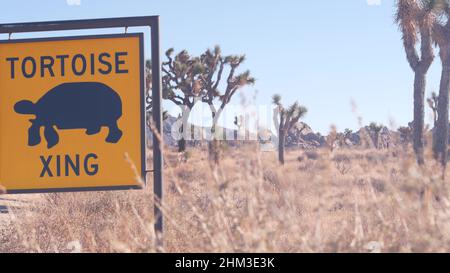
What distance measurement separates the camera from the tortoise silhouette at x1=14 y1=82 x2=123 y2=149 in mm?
6992

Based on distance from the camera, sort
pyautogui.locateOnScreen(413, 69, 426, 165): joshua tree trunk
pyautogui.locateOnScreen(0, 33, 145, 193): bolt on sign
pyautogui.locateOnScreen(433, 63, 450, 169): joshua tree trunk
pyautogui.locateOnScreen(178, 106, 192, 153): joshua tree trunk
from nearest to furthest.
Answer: pyautogui.locateOnScreen(0, 33, 145, 193): bolt on sign
pyautogui.locateOnScreen(413, 69, 426, 165): joshua tree trunk
pyautogui.locateOnScreen(433, 63, 450, 169): joshua tree trunk
pyautogui.locateOnScreen(178, 106, 192, 153): joshua tree trunk

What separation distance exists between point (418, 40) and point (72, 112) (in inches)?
628

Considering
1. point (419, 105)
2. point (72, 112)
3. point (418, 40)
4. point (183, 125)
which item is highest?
point (418, 40)

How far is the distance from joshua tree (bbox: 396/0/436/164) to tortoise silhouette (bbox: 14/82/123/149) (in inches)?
552

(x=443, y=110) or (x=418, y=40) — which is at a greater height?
(x=418, y=40)

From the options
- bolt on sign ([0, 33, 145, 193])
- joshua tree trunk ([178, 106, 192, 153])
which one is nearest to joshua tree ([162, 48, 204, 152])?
joshua tree trunk ([178, 106, 192, 153])

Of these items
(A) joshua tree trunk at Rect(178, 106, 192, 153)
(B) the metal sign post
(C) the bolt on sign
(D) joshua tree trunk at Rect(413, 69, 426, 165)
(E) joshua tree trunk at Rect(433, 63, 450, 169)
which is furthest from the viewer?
(A) joshua tree trunk at Rect(178, 106, 192, 153)

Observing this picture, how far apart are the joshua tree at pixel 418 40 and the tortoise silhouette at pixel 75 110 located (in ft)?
46.0

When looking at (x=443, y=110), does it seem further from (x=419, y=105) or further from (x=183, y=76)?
(x=183, y=76)

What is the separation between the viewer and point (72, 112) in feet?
23.4

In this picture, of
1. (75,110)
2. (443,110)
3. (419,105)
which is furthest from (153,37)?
(443,110)

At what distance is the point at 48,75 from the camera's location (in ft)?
23.4

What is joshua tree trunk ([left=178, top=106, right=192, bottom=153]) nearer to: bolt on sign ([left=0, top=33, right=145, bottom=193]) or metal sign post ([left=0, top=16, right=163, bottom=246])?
bolt on sign ([left=0, top=33, right=145, bottom=193])
